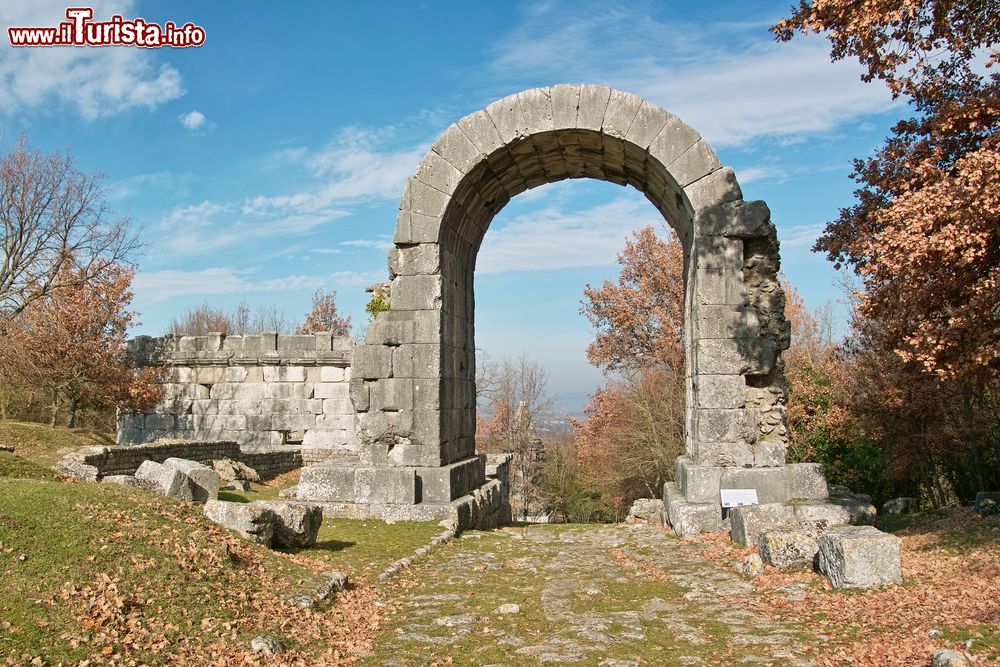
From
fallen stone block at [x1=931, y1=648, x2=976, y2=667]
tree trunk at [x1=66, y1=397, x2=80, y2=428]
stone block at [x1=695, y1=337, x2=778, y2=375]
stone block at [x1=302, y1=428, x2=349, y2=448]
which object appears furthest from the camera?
stone block at [x1=302, y1=428, x2=349, y2=448]

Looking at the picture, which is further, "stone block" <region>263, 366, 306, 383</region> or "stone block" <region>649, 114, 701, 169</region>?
"stone block" <region>263, 366, 306, 383</region>

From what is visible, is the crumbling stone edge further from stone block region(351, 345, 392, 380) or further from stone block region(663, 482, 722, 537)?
stone block region(663, 482, 722, 537)

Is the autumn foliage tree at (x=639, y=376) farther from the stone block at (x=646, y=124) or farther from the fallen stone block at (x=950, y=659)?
the fallen stone block at (x=950, y=659)

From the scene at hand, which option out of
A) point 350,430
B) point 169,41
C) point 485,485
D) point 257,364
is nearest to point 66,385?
point 257,364

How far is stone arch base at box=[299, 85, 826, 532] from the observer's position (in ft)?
32.4

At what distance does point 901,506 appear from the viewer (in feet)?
43.3

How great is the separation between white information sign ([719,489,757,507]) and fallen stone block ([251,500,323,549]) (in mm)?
5023

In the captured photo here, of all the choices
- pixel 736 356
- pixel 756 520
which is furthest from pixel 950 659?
pixel 736 356

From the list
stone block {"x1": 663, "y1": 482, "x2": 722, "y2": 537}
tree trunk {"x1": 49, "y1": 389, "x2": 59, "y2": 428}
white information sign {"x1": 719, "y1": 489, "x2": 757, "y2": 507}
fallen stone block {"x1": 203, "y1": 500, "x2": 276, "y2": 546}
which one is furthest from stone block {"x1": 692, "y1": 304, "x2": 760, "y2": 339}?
tree trunk {"x1": 49, "y1": 389, "x2": 59, "y2": 428}

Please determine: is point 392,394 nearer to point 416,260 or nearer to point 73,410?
point 416,260

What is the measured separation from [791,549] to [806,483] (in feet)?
8.89

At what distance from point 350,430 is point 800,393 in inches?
457

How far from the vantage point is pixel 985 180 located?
19.1 feet

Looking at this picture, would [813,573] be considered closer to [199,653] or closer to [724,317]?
[724,317]
